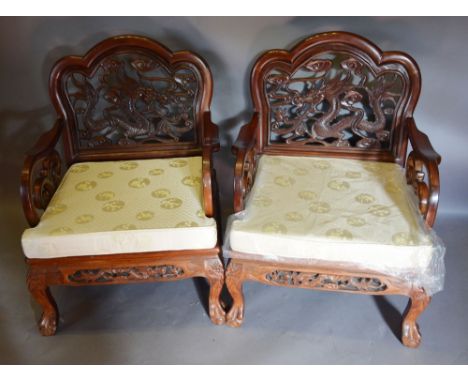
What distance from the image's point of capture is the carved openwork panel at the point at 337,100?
1.81m

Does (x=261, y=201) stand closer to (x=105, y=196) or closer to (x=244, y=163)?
(x=244, y=163)

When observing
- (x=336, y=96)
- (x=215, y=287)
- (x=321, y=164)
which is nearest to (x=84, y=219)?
(x=215, y=287)

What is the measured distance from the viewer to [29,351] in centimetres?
172

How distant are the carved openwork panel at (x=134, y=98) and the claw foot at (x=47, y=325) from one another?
70cm

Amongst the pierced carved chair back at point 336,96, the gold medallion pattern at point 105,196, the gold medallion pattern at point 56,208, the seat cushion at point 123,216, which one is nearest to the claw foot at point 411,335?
the pierced carved chair back at point 336,96

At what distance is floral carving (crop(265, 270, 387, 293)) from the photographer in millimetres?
1608

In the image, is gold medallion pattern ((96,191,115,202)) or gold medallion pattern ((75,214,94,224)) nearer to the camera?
Result: gold medallion pattern ((75,214,94,224))

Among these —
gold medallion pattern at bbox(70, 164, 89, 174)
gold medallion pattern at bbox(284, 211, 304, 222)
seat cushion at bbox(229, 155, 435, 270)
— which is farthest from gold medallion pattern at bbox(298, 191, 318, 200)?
gold medallion pattern at bbox(70, 164, 89, 174)

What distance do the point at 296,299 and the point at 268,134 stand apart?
69 cm

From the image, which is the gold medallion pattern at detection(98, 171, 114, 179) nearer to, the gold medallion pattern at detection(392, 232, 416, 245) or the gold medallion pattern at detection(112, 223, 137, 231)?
the gold medallion pattern at detection(112, 223, 137, 231)

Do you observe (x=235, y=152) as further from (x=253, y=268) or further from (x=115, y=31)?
(x=115, y=31)

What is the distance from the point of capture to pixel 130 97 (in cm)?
191

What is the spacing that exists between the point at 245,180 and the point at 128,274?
0.55m
